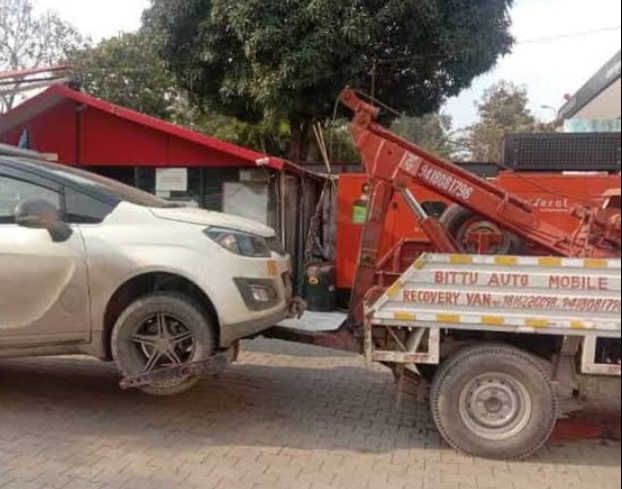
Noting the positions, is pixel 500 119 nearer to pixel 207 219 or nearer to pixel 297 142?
pixel 207 219

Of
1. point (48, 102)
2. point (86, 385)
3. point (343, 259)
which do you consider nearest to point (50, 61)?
point (48, 102)

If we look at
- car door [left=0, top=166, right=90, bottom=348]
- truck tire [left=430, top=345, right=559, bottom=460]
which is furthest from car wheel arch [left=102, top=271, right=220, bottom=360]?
truck tire [left=430, top=345, right=559, bottom=460]

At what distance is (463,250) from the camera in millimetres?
5113

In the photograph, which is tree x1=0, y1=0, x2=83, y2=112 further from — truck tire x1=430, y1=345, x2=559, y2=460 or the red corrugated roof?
truck tire x1=430, y1=345, x2=559, y2=460

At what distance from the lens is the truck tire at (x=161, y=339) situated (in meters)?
4.86

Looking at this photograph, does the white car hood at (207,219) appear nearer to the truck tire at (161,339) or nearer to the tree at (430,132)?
the truck tire at (161,339)

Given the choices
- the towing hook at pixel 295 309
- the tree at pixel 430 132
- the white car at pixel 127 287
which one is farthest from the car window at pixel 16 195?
the tree at pixel 430 132

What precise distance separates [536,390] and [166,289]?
2.61 meters

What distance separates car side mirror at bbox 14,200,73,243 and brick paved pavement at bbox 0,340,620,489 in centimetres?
139

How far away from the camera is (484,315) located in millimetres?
4434

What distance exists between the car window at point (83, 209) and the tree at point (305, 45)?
468cm

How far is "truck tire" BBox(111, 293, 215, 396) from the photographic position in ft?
15.9

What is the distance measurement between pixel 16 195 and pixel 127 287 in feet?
3.49

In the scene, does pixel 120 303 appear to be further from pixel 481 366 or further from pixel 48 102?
pixel 48 102
